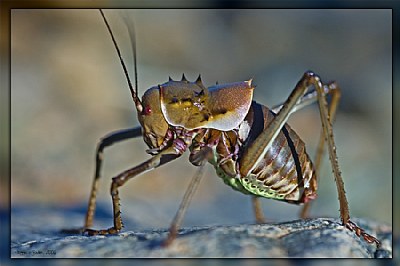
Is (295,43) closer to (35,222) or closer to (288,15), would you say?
(288,15)

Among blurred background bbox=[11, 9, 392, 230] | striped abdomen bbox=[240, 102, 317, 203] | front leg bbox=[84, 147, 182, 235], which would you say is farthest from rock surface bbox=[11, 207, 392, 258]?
blurred background bbox=[11, 9, 392, 230]

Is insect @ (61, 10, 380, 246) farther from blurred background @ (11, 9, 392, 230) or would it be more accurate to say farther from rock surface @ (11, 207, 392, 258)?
blurred background @ (11, 9, 392, 230)

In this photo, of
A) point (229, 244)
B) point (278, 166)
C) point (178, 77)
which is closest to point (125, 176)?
point (229, 244)

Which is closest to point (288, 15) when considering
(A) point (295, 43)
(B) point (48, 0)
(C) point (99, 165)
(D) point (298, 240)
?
(A) point (295, 43)

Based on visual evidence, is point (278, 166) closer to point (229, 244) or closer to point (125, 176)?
point (229, 244)

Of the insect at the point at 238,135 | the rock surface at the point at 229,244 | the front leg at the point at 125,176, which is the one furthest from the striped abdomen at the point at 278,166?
the front leg at the point at 125,176

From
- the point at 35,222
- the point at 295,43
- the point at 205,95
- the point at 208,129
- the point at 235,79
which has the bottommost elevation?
the point at 35,222
